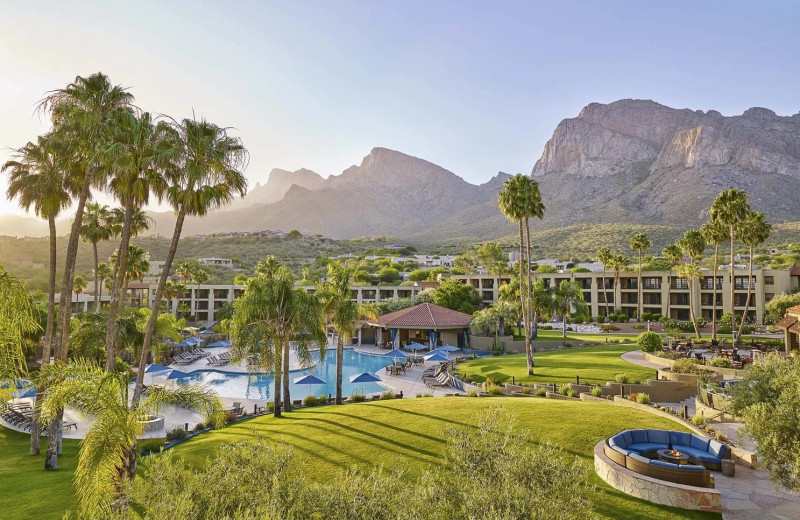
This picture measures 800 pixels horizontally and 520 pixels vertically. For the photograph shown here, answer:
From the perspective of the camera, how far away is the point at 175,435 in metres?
21.9

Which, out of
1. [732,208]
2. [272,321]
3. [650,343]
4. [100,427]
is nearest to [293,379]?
[272,321]

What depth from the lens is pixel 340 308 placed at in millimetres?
26422

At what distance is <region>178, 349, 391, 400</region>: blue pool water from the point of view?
34875 millimetres

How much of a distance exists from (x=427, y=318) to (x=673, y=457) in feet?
126

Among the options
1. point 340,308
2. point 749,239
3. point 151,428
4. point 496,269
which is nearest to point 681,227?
point 496,269

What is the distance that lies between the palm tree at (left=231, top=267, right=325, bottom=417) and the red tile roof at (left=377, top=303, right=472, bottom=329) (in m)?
28.6

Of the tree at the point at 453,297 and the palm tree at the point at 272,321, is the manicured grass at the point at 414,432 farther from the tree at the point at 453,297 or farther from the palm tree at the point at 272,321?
the tree at the point at 453,297

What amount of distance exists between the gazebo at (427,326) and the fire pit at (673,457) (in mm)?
36227

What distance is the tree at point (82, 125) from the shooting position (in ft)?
57.8

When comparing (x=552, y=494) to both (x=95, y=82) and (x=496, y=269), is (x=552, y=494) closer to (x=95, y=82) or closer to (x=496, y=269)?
(x=95, y=82)

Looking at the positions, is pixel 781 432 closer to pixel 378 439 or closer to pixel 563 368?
pixel 378 439

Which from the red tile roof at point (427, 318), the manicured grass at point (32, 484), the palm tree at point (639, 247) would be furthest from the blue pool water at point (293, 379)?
the palm tree at point (639, 247)

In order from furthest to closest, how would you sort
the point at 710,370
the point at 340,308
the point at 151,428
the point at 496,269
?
the point at 496,269 < the point at 710,370 < the point at 340,308 < the point at 151,428

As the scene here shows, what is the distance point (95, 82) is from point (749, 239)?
50207mm
